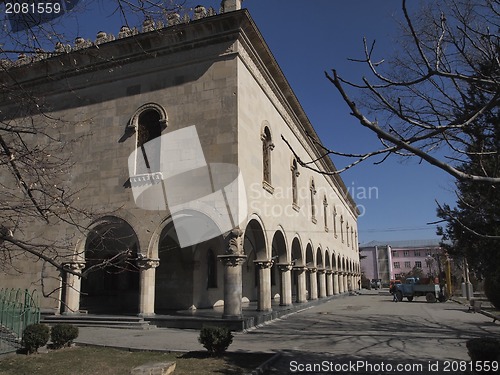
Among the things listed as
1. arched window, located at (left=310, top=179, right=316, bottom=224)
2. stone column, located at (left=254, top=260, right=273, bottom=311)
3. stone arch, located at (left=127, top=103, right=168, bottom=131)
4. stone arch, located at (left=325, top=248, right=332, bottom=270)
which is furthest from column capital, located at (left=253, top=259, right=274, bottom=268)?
stone arch, located at (left=325, top=248, right=332, bottom=270)

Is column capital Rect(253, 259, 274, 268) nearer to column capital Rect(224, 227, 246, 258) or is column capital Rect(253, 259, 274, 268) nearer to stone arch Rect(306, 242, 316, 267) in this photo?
column capital Rect(224, 227, 246, 258)

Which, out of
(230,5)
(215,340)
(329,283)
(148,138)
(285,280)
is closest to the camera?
(215,340)

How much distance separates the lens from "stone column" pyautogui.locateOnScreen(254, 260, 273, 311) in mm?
15539

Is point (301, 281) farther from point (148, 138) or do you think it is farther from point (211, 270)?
point (148, 138)

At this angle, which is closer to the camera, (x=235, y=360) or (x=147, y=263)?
(x=235, y=360)

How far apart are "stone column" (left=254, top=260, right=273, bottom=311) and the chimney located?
9184 mm

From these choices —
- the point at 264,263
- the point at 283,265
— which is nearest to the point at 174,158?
the point at 264,263

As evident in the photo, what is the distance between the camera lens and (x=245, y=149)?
14.4 metres

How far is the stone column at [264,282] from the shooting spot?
15.5 meters

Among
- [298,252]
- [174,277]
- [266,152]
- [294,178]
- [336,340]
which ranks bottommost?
[336,340]

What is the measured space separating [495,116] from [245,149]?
8.87m

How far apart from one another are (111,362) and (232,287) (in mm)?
5100

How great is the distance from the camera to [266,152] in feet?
57.5

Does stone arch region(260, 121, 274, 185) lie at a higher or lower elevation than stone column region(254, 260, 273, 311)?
higher
